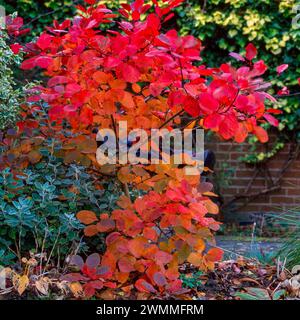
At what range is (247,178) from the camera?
677cm

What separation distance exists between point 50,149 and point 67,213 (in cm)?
34

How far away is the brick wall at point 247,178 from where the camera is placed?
664 cm

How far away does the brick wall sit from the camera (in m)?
6.64

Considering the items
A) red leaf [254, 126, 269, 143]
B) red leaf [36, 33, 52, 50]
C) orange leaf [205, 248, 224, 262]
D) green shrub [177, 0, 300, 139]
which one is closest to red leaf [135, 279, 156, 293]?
orange leaf [205, 248, 224, 262]

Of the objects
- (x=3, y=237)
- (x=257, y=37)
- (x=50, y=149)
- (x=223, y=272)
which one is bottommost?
(x=223, y=272)

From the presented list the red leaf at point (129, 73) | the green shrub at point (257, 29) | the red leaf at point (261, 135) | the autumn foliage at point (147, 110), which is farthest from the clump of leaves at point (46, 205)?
the green shrub at point (257, 29)

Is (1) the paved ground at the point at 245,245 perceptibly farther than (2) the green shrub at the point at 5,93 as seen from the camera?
Yes

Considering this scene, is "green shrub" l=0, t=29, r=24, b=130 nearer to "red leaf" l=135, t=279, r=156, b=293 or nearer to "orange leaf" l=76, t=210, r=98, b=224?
"orange leaf" l=76, t=210, r=98, b=224

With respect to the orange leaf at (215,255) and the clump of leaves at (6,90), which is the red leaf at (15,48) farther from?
the orange leaf at (215,255)

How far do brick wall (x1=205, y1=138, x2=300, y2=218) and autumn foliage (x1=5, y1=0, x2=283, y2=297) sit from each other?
12.9ft

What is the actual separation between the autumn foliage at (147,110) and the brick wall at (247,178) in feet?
12.9
